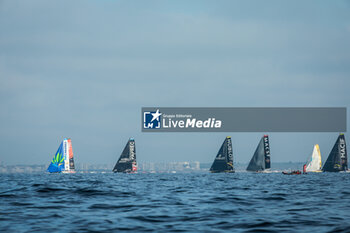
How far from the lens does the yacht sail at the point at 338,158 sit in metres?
143

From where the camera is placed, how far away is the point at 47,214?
16734 millimetres

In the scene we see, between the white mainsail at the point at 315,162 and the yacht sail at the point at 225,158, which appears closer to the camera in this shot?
the yacht sail at the point at 225,158

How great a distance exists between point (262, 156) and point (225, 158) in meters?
14.6

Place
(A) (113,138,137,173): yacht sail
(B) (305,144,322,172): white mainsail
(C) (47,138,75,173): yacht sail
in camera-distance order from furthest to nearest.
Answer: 1. (B) (305,144,322,172): white mainsail
2. (C) (47,138,75,173): yacht sail
3. (A) (113,138,137,173): yacht sail

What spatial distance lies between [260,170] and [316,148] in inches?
917

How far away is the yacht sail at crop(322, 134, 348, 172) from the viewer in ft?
470

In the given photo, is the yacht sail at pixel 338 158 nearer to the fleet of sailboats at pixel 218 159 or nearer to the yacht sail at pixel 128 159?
the fleet of sailboats at pixel 218 159

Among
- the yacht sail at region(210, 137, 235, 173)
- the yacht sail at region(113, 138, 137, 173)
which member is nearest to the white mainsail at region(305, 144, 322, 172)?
the yacht sail at region(210, 137, 235, 173)

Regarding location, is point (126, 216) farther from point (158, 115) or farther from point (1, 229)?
point (158, 115)

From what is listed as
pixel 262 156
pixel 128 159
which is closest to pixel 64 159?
pixel 128 159

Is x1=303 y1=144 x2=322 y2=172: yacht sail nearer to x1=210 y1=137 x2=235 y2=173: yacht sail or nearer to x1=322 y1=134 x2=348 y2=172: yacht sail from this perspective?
x1=322 y1=134 x2=348 y2=172: yacht sail

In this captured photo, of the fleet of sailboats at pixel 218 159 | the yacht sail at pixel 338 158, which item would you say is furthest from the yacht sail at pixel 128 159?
the yacht sail at pixel 338 158

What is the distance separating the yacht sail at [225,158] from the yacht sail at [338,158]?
3299 centimetres

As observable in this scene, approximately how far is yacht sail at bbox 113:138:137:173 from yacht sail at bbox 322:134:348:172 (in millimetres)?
65309
